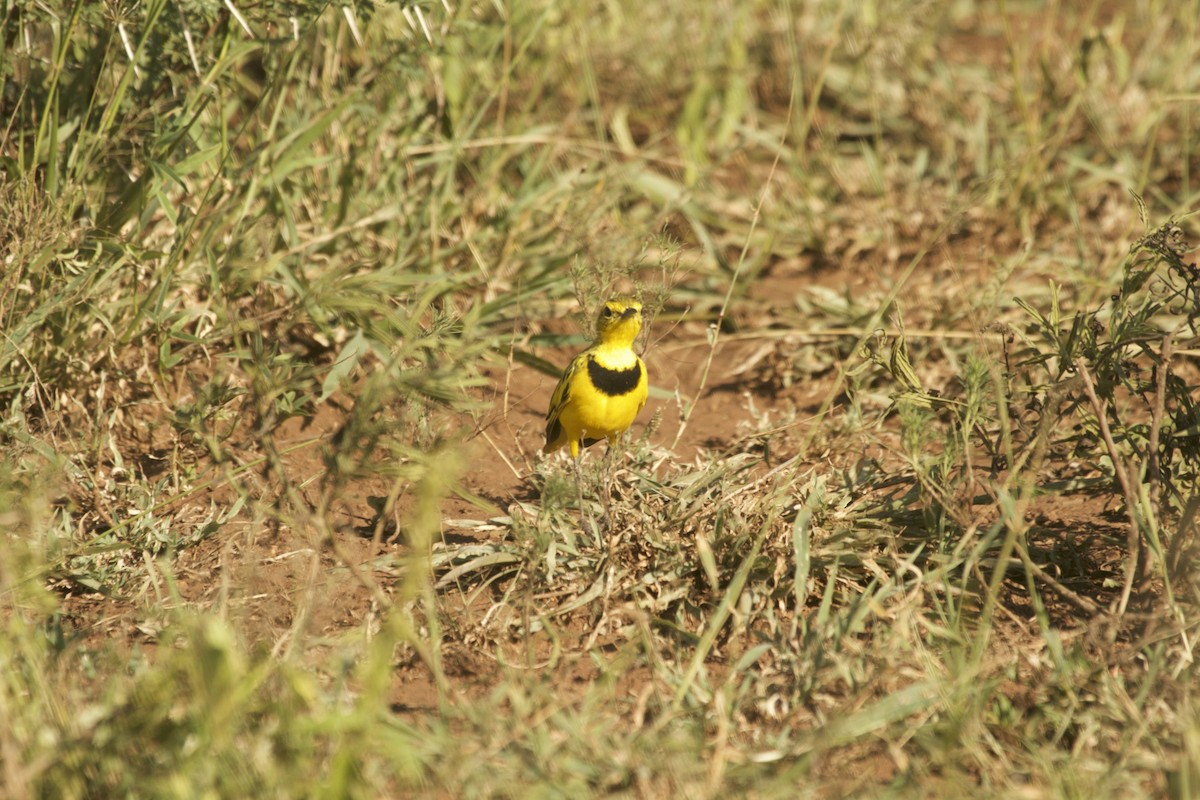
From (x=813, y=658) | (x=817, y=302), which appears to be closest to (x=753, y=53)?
(x=817, y=302)

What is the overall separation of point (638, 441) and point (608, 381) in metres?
0.25

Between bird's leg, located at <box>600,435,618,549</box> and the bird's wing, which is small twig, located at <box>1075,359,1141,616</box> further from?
the bird's wing

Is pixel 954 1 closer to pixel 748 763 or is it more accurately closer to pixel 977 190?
pixel 977 190

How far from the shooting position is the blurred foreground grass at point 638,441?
269 centimetres

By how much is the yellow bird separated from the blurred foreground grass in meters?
0.13

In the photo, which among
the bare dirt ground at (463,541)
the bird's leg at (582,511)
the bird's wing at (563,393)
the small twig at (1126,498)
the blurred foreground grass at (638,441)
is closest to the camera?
the blurred foreground grass at (638,441)

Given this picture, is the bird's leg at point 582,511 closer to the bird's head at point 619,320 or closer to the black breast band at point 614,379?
the black breast band at point 614,379

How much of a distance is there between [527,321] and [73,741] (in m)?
2.83

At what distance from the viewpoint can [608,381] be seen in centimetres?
376

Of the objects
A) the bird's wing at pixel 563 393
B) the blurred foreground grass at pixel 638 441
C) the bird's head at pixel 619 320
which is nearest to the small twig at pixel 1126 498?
the blurred foreground grass at pixel 638 441

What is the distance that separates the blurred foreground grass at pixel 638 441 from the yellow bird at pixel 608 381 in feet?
0.44

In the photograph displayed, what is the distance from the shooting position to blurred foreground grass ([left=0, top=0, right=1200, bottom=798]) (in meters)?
2.69

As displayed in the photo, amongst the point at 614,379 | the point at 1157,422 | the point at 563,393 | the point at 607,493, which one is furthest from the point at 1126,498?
the point at 563,393

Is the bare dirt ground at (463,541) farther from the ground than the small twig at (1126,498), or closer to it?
closer to it
